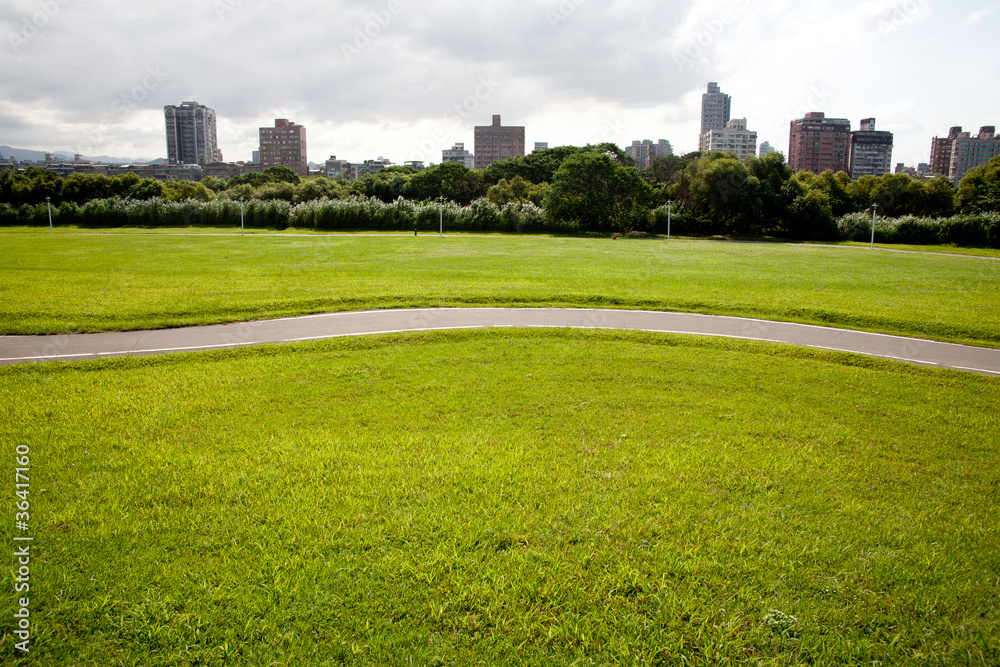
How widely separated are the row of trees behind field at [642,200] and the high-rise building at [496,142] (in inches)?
4569

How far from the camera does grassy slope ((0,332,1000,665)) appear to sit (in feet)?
10.5

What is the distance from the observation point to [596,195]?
54.9 metres

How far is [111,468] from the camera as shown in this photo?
5.12 m

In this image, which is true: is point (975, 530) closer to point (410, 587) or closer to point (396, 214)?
point (410, 587)

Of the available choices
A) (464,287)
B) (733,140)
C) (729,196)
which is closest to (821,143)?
(733,140)

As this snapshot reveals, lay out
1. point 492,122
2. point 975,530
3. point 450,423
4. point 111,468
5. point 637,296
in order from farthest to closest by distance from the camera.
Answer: point 492,122, point 637,296, point 450,423, point 111,468, point 975,530

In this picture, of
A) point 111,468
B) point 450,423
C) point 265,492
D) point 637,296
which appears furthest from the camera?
point 637,296

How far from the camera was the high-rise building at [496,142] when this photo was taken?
7146 inches

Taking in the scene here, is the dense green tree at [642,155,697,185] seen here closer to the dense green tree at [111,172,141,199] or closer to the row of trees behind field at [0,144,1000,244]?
the row of trees behind field at [0,144,1000,244]

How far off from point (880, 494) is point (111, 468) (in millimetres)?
6981

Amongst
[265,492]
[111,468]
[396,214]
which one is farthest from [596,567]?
[396,214]

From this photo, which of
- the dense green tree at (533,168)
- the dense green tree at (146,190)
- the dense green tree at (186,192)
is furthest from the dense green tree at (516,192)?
the dense green tree at (146,190)

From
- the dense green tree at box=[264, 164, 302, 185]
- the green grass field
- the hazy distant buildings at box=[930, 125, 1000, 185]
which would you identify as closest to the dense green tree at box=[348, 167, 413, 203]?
the dense green tree at box=[264, 164, 302, 185]

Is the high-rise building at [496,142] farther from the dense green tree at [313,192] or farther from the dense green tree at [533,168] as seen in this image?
the dense green tree at [313,192]
